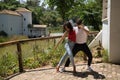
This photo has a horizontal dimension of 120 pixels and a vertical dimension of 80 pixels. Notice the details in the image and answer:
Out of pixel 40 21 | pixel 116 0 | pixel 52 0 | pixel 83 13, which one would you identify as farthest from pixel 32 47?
pixel 40 21

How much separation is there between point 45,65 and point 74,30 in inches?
104

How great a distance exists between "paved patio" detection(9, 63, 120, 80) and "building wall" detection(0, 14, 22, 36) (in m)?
59.5

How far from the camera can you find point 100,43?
13.8 m

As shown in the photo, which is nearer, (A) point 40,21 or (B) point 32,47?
(B) point 32,47

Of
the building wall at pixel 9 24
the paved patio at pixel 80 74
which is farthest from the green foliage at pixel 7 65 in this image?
the building wall at pixel 9 24

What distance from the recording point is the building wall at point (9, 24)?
Result: 224ft

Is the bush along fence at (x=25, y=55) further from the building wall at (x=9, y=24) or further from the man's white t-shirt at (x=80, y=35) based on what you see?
the building wall at (x=9, y=24)

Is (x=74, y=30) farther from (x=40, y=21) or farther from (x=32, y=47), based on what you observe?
(x=40, y=21)

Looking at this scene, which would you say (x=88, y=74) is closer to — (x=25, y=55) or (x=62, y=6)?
(x=25, y=55)

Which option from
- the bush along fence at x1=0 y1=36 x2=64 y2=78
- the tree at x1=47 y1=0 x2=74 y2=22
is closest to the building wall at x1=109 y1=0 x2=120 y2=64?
the bush along fence at x1=0 y1=36 x2=64 y2=78

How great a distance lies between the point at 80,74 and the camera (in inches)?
359

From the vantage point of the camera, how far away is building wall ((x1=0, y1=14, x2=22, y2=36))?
2692 inches

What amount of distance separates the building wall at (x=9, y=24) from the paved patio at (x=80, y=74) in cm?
5945

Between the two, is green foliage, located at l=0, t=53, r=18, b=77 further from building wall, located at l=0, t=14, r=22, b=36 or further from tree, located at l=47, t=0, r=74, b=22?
building wall, located at l=0, t=14, r=22, b=36
